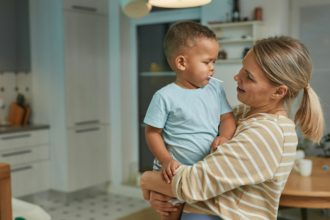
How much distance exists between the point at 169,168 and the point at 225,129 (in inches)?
9.0

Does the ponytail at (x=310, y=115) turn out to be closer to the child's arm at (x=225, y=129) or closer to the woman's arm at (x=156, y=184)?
the child's arm at (x=225, y=129)

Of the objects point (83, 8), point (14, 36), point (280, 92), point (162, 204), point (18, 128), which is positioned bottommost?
point (18, 128)

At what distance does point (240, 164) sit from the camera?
1.11m

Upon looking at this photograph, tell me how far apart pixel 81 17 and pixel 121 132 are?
4.40 ft

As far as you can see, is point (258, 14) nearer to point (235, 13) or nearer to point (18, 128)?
point (235, 13)

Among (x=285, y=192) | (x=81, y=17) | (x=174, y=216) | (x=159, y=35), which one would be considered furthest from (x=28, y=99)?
(x=174, y=216)

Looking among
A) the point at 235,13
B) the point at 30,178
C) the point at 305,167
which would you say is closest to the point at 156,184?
the point at 305,167

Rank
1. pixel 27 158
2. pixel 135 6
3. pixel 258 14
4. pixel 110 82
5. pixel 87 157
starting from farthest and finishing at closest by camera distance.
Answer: pixel 110 82, pixel 87 157, pixel 27 158, pixel 258 14, pixel 135 6

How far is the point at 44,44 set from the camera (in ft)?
14.1

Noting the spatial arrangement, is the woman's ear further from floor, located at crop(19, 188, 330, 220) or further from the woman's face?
floor, located at crop(19, 188, 330, 220)

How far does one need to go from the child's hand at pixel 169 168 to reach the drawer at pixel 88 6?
130 inches

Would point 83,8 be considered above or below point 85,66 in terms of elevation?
above

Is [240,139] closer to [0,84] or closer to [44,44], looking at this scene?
[44,44]

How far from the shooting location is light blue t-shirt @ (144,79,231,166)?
126cm
